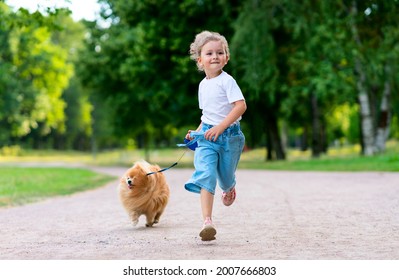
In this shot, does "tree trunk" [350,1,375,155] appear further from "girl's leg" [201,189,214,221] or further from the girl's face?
"girl's leg" [201,189,214,221]

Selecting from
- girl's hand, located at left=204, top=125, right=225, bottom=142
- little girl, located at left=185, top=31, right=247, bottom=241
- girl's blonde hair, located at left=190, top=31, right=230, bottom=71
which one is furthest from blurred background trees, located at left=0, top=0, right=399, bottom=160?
girl's hand, located at left=204, top=125, right=225, bottom=142

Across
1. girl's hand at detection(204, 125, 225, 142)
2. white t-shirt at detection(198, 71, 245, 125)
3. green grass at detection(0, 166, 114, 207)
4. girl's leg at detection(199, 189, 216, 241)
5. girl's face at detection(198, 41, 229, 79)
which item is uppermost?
girl's face at detection(198, 41, 229, 79)

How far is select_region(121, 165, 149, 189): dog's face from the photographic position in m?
8.18

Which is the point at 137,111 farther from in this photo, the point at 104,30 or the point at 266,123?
the point at 266,123

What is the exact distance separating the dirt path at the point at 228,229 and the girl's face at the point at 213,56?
5.69ft

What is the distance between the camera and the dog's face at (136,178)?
26.8ft

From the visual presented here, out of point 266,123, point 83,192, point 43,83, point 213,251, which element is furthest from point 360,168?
point 43,83

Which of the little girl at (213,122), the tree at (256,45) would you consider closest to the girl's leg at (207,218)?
the little girl at (213,122)

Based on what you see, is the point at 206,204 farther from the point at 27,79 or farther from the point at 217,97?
the point at 27,79

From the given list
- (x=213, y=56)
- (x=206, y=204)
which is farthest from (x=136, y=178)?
(x=213, y=56)

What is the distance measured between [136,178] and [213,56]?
2133 mm

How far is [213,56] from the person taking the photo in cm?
673

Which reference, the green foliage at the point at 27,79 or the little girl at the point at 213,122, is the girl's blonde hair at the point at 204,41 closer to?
the little girl at the point at 213,122
